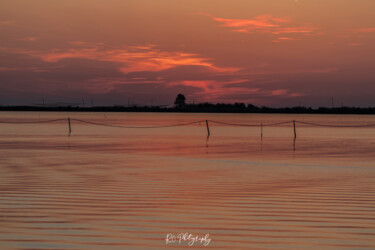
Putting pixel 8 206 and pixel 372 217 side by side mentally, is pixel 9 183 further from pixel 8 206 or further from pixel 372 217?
pixel 372 217

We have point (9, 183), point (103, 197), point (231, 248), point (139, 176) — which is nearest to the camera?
point (231, 248)

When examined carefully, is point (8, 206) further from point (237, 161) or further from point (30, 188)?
point (237, 161)

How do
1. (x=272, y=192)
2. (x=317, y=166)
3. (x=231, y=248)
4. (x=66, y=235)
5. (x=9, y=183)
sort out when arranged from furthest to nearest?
(x=317, y=166) < (x=9, y=183) < (x=272, y=192) < (x=66, y=235) < (x=231, y=248)

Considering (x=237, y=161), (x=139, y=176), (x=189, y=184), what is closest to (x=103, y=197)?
(x=189, y=184)

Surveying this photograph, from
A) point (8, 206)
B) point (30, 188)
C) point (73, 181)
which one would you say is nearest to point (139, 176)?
point (73, 181)

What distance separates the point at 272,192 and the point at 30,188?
4328 mm

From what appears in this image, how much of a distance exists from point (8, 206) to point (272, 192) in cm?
439

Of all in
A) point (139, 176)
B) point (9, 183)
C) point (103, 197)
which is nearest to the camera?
point (103, 197)

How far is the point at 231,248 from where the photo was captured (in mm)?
4984

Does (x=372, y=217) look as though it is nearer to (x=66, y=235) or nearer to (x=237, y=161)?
(x=66, y=235)

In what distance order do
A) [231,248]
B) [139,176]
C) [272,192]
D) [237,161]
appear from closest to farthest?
[231,248] < [272,192] < [139,176] < [237,161]

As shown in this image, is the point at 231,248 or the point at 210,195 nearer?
the point at 231,248

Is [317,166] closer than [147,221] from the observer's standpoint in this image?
No

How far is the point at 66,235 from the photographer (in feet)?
17.7
